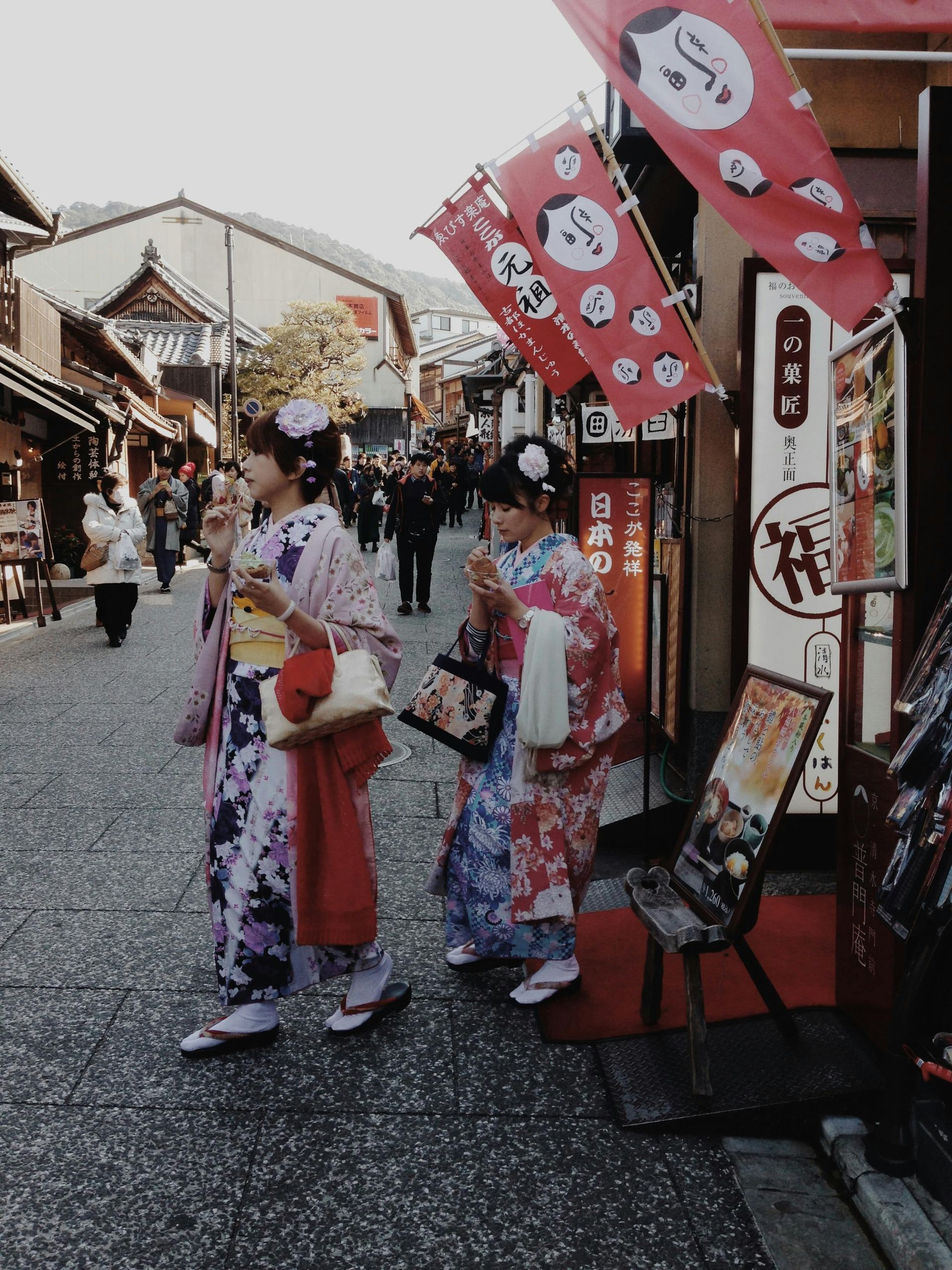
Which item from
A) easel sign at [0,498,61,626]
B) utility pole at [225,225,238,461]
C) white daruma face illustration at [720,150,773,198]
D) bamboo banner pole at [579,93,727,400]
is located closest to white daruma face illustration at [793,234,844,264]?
white daruma face illustration at [720,150,773,198]

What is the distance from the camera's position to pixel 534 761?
399 centimetres

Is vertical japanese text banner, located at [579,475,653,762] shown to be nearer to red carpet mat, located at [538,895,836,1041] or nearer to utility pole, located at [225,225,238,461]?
red carpet mat, located at [538,895,836,1041]

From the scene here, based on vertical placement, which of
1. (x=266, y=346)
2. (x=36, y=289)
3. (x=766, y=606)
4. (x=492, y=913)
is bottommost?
(x=492, y=913)

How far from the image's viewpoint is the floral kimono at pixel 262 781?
3.65m

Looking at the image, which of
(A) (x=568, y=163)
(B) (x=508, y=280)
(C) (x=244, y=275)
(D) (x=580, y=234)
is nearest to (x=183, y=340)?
(C) (x=244, y=275)

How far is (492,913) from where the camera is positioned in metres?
4.14

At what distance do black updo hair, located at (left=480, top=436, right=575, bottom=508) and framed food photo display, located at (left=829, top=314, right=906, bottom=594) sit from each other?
3.39 ft

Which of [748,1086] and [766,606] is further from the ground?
[766,606]

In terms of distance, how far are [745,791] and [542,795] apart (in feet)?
2.53

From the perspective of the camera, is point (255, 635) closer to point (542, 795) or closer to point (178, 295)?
point (542, 795)

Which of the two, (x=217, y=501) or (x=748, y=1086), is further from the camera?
(x=217, y=501)

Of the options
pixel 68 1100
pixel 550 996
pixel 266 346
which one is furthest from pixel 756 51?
pixel 266 346

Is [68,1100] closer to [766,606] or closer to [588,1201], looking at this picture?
[588,1201]

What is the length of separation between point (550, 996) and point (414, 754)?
4.20 m
